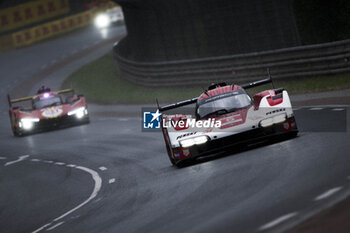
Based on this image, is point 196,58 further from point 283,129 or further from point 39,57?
point 39,57

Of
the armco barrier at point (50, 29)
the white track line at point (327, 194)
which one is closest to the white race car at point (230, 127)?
the white track line at point (327, 194)

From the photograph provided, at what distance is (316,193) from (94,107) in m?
23.8

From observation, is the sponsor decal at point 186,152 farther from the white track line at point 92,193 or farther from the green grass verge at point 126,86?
the green grass verge at point 126,86

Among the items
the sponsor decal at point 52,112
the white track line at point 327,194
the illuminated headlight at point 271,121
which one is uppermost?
the sponsor decal at point 52,112

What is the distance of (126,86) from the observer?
3662cm

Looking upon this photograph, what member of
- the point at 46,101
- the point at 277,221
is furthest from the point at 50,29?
the point at 277,221

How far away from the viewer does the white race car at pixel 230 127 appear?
15.3 meters

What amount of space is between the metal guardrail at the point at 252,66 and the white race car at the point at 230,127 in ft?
30.4

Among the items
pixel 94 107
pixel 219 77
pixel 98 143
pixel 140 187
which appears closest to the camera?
pixel 140 187

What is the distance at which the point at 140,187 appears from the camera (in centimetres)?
1486

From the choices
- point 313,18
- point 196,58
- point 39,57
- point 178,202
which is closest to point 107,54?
point 39,57

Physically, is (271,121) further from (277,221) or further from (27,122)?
(27,122)

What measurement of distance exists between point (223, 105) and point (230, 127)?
1.11 metres

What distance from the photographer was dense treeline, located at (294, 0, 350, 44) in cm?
2473
